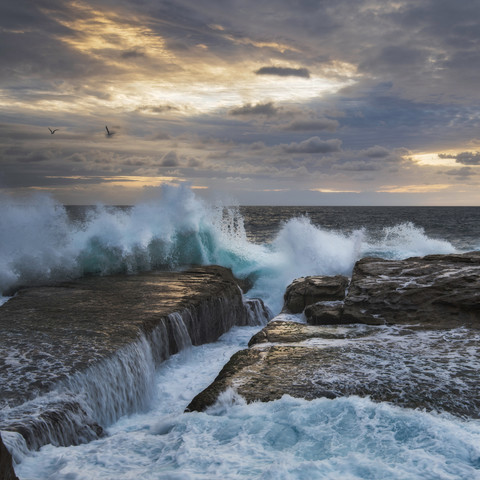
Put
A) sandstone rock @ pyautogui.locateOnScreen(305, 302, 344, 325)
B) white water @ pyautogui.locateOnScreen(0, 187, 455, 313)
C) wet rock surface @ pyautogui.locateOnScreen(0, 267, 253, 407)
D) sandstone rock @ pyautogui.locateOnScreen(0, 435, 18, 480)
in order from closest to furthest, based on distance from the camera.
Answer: sandstone rock @ pyautogui.locateOnScreen(0, 435, 18, 480), wet rock surface @ pyautogui.locateOnScreen(0, 267, 253, 407), sandstone rock @ pyautogui.locateOnScreen(305, 302, 344, 325), white water @ pyautogui.locateOnScreen(0, 187, 455, 313)

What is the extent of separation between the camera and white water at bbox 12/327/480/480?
3963 millimetres

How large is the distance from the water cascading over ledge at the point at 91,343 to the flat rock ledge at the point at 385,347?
1429mm

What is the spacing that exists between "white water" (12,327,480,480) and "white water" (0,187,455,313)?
8210mm

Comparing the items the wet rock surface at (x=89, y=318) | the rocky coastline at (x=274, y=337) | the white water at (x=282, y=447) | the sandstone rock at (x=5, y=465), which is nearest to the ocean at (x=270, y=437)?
the white water at (x=282, y=447)

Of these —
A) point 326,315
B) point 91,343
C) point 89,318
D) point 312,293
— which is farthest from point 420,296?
point 89,318

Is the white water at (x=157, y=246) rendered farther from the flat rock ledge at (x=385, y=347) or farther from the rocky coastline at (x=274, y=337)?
the flat rock ledge at (x=385, y=347)

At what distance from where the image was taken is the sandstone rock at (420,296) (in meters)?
8.20

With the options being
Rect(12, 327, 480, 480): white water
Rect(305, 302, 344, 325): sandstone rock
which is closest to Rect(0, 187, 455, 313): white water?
Rect(305, 302, 344, 325): sandstone rock

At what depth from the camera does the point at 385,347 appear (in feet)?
22.8

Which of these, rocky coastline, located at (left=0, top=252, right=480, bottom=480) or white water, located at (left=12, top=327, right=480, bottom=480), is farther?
rocky coastline, located at (left=0, top=252, right=480, bottom=480)

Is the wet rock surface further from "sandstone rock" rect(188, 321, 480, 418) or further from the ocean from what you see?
"sandstone rock" rect(188, 321, 480, 418)

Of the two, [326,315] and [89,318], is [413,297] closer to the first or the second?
[326,315]

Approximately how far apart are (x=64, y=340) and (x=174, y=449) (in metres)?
3.32

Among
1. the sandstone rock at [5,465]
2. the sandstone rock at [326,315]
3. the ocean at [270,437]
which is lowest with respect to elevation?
the ocean at [270,437]
